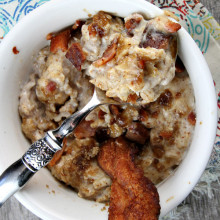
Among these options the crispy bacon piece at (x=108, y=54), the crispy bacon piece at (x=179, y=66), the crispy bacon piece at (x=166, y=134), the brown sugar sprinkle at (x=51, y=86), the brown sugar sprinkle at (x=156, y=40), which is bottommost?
the crispy bacon piece at (x=166, y=134)

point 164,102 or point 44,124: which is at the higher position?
point 44,124

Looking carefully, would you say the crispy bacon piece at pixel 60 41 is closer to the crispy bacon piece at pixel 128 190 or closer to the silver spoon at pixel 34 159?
the silver spoon at pixel 34 159

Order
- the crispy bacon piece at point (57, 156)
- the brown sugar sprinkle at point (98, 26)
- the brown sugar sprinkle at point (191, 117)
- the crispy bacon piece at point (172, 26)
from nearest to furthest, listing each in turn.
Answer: the crispy bacon piece at point (172, 26) → the brown sugar sprinkle at point (98, 26) → the brown sugar sprinkle at point (191, 117) → the crispy bacon piece at point (57, 156)

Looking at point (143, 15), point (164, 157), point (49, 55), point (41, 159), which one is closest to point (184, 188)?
point (164, 157)

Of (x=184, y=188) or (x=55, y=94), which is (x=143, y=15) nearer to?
(x=55, y=94)

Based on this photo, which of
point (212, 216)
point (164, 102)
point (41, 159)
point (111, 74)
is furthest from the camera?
point (212, 216)

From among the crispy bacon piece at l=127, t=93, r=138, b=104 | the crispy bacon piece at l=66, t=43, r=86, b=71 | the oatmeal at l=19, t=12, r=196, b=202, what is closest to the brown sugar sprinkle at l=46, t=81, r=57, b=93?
the oatmeal at l=19, t=12, r=196, b=202

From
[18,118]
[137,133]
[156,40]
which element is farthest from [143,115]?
[18,118]

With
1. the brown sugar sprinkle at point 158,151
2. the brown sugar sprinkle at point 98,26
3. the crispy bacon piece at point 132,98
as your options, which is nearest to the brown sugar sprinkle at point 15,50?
the brown sugar sprinkle at point 98,26
